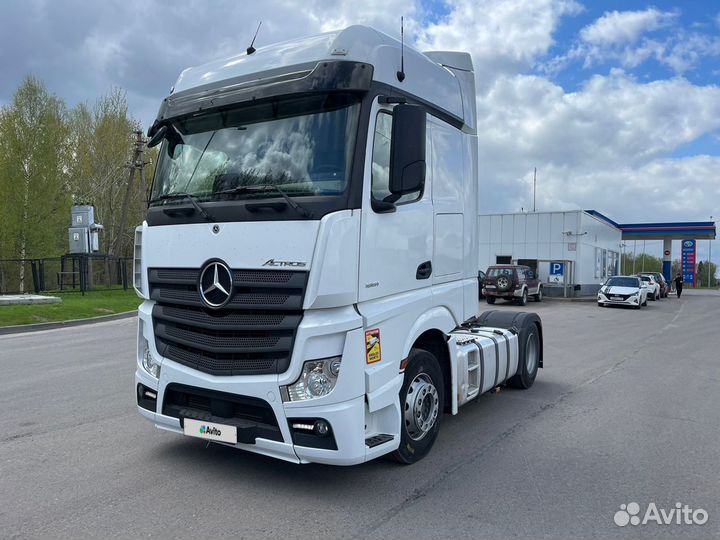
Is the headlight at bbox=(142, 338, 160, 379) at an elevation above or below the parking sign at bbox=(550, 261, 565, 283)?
above

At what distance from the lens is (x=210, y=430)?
392cm

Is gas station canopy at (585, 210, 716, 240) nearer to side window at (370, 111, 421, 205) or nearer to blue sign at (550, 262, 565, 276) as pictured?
blue sign at (550, 262, 565, 276)

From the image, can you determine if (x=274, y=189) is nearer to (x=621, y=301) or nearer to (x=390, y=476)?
(x=390, y=476)

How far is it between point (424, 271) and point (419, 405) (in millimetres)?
1100

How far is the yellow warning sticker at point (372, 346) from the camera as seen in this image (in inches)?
148

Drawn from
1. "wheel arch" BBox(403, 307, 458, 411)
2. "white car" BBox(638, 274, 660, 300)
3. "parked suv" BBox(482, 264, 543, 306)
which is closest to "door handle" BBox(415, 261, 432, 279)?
"wheel arch" BBox(403, 307, 458, 411)

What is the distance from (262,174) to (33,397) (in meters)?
4.95

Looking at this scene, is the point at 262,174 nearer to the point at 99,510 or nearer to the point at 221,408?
the point at 221,408

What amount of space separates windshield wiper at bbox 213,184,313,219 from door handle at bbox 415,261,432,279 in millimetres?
1217

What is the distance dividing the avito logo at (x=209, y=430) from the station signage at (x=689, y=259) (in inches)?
2419

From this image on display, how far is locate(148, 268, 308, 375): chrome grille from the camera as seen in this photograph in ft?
12.0

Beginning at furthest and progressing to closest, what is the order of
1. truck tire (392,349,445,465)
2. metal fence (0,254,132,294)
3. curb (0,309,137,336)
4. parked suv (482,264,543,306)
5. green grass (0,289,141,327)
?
metal fence (0,254,132,294) < parked suv (482,264,543,306) < green grass (0,289,141,327) < curb (0,309,137,336) < truck tire (392,349,445,465)

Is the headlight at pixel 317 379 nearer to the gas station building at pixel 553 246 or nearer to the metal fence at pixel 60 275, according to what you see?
the metal fence at pixel 60 275

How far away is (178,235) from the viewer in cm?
419
